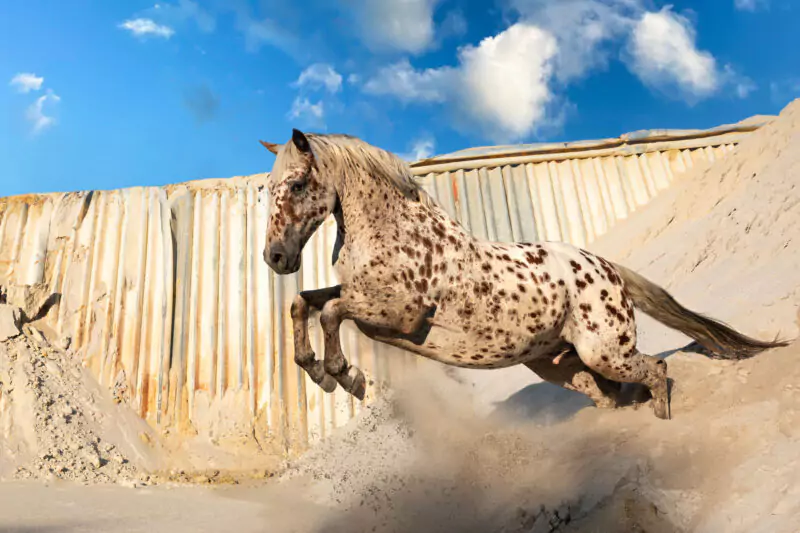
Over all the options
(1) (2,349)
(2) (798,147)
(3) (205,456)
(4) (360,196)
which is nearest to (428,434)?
(3) (205,456)

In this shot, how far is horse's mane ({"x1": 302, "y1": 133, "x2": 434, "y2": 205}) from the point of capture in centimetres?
388

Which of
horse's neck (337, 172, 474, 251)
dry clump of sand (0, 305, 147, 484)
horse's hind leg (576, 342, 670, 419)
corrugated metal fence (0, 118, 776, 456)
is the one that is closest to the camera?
horse's neck (337, 172, 474, 251)

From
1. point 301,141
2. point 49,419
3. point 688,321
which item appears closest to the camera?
point 301,141

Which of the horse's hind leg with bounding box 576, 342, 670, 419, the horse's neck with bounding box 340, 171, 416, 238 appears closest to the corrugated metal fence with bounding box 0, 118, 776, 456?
the horse's hind leg with bounding box 576, 342, 670, 419

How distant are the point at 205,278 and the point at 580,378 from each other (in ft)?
20.5

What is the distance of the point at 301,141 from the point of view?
147 inches

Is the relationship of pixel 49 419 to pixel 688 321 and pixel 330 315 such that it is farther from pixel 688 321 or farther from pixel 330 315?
pixel 688 321

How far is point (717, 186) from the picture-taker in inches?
388

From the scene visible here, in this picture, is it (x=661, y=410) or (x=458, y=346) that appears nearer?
(x=458, y=346)

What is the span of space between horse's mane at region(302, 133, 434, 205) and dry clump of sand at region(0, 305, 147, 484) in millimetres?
5446

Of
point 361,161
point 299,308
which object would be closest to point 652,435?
point 299,308

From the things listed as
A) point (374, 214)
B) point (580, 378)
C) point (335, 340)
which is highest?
point (374, 214)

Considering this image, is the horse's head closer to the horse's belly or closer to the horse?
the horse

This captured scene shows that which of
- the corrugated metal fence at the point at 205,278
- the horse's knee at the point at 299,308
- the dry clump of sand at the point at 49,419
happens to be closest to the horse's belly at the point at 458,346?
the horse's knee at the point at 299,308
